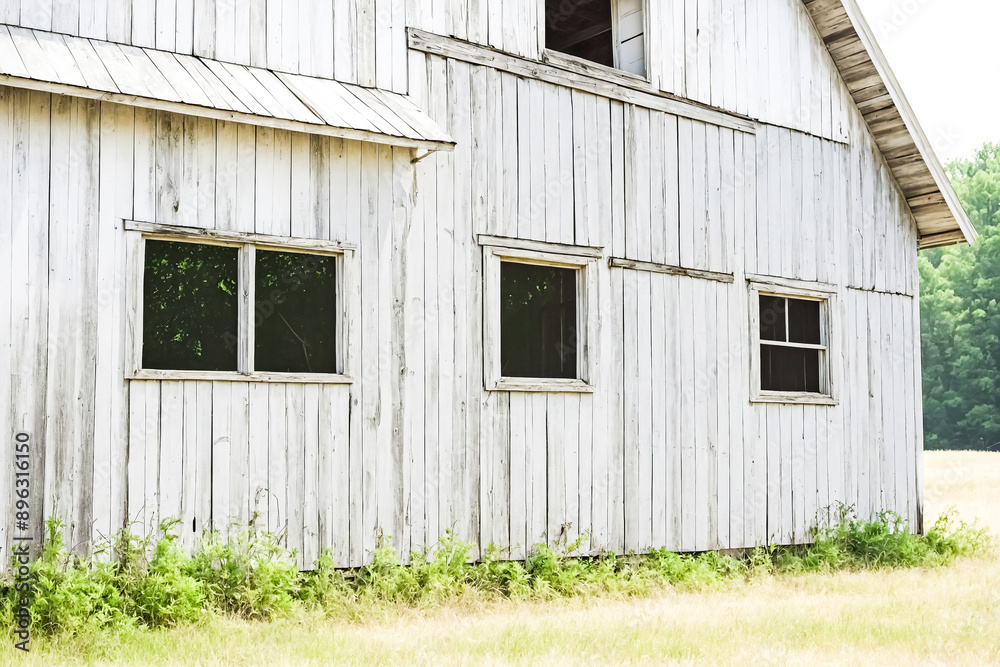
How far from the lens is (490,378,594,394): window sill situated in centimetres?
950

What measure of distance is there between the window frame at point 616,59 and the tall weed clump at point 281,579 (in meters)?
4.59

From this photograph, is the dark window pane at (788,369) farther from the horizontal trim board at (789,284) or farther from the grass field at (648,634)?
the grass field at (648,634)

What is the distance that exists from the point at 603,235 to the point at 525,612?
3815mm

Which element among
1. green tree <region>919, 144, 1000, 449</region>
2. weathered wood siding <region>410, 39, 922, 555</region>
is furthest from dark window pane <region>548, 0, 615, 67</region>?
green tree <region>919, 144, 1000, 449</region>

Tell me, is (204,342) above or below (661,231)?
below

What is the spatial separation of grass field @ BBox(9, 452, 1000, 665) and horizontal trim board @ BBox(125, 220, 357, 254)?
2869mm

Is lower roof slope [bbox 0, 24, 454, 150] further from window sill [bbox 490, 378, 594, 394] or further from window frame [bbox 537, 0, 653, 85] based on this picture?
window sill [bbox 490, 378, 594, 394]

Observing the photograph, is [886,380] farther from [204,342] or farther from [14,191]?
[14,191]

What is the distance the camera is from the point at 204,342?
8.04 m

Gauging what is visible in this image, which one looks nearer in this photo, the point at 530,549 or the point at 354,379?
the point at 354,379

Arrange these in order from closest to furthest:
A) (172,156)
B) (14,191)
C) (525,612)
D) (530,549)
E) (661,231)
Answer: (14,191)
(172,156)
(525,612)
(530,549)
(661,231)

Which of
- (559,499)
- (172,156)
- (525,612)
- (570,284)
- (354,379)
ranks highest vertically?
(172,156)

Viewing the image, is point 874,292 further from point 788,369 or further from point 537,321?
point 537,321

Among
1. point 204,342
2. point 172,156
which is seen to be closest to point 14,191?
point 172,156
